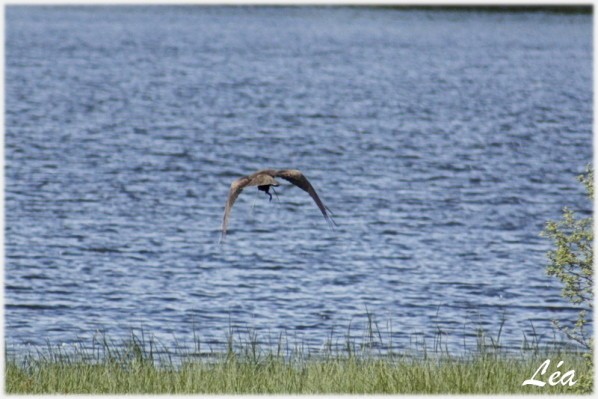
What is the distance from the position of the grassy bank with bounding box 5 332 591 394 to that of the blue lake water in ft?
8.60

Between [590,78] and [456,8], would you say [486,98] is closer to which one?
[590,78]

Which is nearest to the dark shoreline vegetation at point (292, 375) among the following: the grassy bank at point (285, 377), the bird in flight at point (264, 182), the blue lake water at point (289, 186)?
the grassy bank at point (285, 377)

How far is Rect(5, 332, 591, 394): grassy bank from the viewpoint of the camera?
32.3 ft

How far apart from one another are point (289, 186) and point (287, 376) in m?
14.8

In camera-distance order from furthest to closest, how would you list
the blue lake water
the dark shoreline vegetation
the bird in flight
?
the blue lake water, the dark shoreline vegetation, the bird in flight

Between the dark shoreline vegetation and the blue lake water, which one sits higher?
the dark shoreline vegetation

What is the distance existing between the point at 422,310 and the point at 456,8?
184ft

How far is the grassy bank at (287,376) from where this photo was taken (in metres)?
9.86

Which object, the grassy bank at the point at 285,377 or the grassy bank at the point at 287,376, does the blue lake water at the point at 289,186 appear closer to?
the grassy bank at the point at 287,376

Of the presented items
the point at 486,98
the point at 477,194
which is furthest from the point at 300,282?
the point at 486,98

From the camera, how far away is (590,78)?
1606 inches

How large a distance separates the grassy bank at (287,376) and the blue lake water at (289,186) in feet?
8.60

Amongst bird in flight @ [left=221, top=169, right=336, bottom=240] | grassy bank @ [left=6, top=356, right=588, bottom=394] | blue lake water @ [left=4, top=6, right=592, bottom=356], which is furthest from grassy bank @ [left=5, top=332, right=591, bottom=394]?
blue lake water @ [left=4, top=6, right=592, bottom=356]

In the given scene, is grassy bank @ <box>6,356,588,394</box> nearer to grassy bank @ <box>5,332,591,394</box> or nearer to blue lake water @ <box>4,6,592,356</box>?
grassy bank @ <box>5,332,591,394</box>
